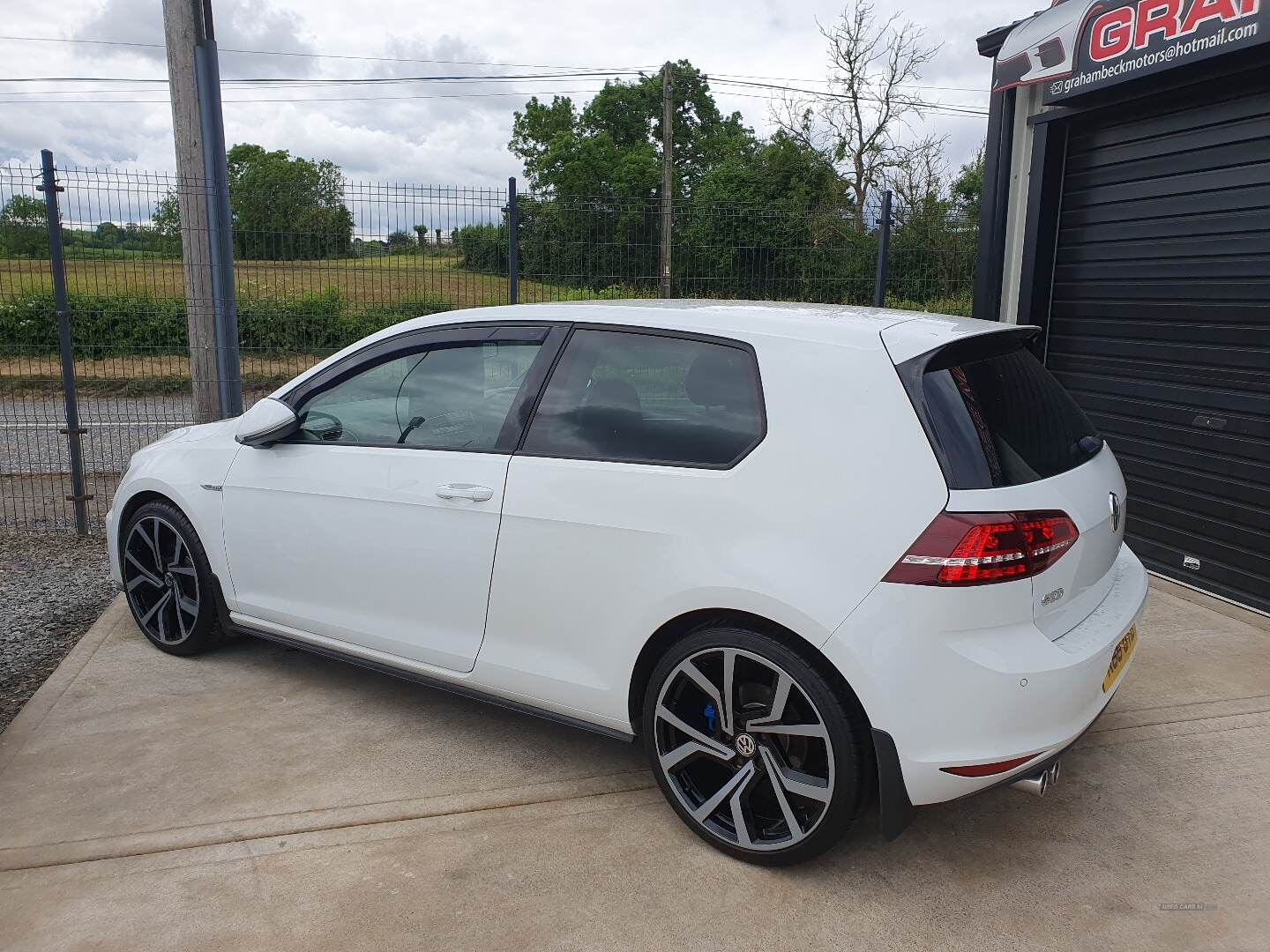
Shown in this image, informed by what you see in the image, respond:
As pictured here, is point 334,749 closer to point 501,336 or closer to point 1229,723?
point 501,336

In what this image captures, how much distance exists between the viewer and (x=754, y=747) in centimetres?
275

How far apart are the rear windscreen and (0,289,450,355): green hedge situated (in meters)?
4.42

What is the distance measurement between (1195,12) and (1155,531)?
2.85m

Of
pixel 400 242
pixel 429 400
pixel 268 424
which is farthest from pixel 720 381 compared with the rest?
pixel 400 242

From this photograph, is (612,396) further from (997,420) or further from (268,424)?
(268,424)

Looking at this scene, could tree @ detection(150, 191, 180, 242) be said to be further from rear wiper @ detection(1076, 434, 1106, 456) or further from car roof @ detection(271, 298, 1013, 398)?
rear wiper @ detection(1076, 434, 1106, 456)

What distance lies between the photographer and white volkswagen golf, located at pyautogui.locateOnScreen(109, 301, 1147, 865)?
2.47 m

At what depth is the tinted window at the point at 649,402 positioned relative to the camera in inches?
111

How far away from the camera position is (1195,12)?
16.4 ft

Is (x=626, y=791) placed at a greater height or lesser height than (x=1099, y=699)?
lesser

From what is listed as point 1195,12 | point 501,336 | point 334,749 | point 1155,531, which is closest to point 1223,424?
point 1155,531

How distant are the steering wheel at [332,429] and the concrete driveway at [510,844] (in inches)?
42.2

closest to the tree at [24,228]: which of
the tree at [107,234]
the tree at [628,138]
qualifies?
the tree at [107,234]

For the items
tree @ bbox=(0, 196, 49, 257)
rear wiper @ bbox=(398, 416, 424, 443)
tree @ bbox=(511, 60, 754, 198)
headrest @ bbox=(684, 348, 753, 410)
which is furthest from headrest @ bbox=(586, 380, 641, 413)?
tree @ bbox=(511, 60, 754, 198)
